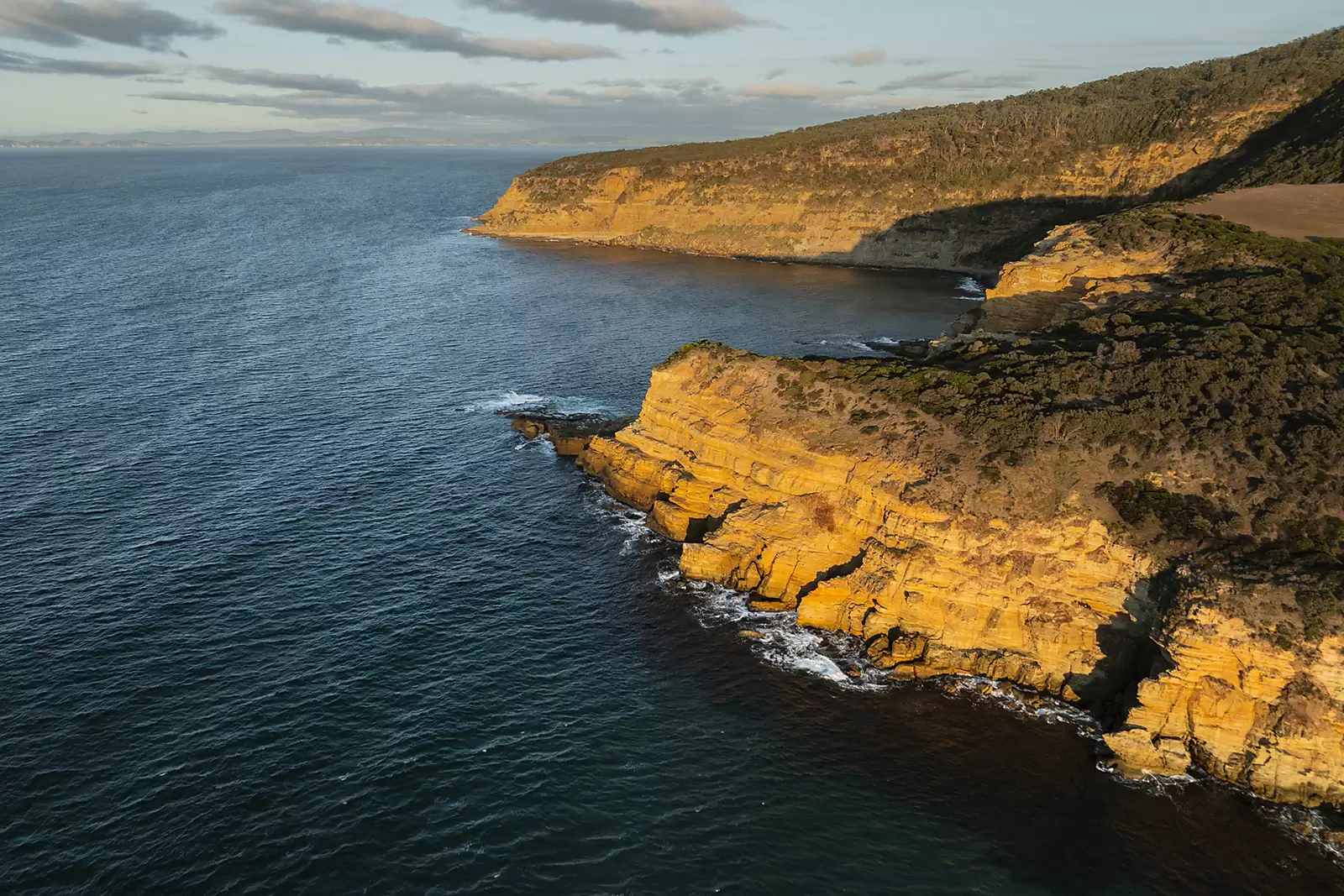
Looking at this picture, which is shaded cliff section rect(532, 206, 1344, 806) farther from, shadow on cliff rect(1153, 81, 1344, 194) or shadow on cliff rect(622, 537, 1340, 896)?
shadow on cliff rect(1153, 81, 1344, 194)

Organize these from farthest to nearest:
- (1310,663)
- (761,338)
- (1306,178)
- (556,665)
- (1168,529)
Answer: (761,338), (1306,178), (556,665), (1168,529), (1310,663)

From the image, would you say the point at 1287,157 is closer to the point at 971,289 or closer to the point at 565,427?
the point at 971,289

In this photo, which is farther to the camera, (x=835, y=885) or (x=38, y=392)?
(x=38, y=392)

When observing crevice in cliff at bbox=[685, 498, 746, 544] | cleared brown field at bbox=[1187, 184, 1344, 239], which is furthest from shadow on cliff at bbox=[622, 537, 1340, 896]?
cleared brown field at bbox=[1187, 184, 1344, 239]

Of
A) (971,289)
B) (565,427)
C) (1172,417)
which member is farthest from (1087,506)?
(971,289)

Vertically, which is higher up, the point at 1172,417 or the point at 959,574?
the point at 1172,417

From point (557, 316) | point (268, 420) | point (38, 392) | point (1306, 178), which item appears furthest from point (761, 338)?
point (38, 392)

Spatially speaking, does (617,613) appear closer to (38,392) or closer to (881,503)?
(881,503)
